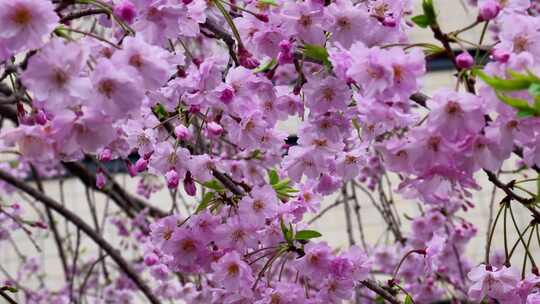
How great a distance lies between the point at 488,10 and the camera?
109 centimetres

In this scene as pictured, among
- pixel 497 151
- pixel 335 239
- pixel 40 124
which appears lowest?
pixel 497 151

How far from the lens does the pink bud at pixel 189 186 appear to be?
1.42 meters

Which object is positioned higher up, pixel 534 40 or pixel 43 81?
pixel 43 81

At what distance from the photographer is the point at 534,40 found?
1021 mm

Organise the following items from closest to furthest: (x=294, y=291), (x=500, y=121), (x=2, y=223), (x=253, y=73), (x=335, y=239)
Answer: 1. (x=500, y=121)
2. (x=253, y=73)
3. (x=294, y=291)
4. (x=2, y=223)
5. (x=335, y=239)

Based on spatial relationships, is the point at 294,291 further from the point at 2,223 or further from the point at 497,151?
the point at 2,223

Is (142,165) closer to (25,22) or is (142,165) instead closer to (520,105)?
(25,22)

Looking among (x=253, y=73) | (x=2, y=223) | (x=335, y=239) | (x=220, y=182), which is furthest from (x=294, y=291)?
(x=335, y=239)

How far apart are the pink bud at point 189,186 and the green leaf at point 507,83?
2.25 ft

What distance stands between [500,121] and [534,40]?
6.2 inches

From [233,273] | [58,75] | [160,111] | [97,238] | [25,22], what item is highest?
[97,238]

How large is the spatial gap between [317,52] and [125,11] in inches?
13.3

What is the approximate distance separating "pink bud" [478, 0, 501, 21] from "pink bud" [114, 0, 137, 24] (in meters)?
0.53

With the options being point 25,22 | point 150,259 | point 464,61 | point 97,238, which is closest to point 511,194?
point 464,61
